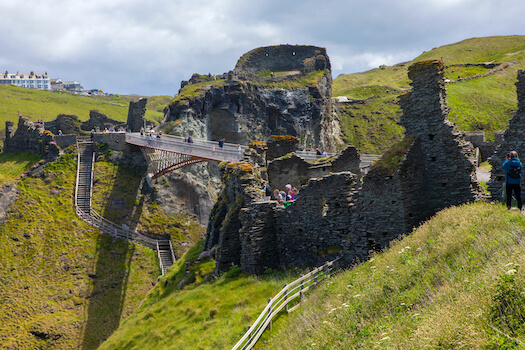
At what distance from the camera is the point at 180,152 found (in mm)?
37594

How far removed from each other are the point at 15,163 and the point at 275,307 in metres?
46.6

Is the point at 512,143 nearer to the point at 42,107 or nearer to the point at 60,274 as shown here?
the point at 60,274

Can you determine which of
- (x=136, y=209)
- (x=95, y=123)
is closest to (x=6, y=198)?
(x=136, y=209)

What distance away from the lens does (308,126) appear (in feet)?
231

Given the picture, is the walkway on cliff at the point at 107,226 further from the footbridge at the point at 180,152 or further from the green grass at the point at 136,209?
the footbridge at the point at 180,152

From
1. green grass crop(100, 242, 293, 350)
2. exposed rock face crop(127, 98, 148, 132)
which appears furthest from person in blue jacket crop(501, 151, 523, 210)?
exposed rock face crop(127, 98, 148, 132)

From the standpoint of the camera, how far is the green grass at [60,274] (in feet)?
102

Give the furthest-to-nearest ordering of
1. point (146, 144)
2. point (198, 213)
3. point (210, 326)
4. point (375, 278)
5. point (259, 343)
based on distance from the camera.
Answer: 1. point (198, 213)
2. point (146, 144)
3. point (210, 326)
4. point (259, 343)
5. point (375, 278)

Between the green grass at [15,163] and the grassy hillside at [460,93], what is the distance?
47882mm

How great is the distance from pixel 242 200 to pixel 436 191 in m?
9.25

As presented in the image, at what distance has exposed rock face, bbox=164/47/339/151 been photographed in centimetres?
5616

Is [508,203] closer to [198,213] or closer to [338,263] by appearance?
[338,263]

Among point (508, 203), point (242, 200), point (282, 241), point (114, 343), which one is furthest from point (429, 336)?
point (114, 343)

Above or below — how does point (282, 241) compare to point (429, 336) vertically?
below
